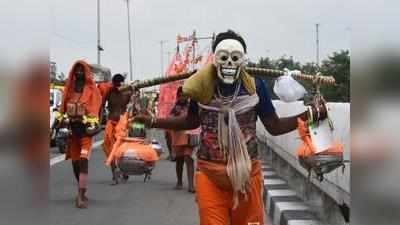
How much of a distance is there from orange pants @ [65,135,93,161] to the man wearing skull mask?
4413mm

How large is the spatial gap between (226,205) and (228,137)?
429mm

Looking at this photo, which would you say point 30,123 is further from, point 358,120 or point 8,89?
point 358,120

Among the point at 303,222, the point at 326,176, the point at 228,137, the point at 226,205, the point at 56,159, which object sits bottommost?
the point at 56,159

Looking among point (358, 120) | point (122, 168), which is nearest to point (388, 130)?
point (358, 120)

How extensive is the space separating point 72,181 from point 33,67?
9.39 metres

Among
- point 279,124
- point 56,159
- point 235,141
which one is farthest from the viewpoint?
point 56,159

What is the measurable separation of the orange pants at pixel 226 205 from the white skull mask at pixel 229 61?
611 millimetres

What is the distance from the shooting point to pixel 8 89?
2.47 m

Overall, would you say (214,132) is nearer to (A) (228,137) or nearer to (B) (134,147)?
(A) (228,137)

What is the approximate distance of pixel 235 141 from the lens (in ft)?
14.5

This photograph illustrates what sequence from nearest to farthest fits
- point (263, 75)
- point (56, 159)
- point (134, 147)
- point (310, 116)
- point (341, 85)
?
point (310, 116), point (263, 75), point (134, 147), point (341, 85), point (56, 159)

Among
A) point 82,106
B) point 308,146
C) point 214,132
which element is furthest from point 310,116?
point 82,106

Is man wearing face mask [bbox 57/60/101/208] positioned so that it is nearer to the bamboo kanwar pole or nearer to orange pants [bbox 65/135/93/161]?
orange pants [bbox 65/135/93/161]

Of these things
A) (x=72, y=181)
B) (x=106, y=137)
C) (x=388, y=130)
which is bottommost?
(x=72, y=181)
